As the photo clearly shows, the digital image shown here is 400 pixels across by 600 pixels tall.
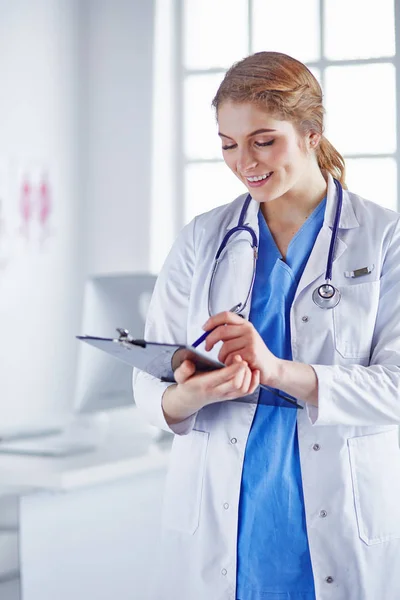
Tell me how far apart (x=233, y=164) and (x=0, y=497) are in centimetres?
138

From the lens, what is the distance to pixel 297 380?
1374mm

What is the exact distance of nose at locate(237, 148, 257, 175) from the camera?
145cm

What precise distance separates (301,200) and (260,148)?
17cm

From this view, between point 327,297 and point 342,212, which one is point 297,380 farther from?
point 342,212

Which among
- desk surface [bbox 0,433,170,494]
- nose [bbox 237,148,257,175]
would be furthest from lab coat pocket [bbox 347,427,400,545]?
desk surface [bbox 0,433,170,494]

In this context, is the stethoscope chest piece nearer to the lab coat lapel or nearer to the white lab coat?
the white lab coat

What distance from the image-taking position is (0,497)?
2418 mm

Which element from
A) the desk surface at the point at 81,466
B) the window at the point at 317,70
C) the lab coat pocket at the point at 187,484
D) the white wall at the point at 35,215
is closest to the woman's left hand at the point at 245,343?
the lab coat pocket at the point at 187,484

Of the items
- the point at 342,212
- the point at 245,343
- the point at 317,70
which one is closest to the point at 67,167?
the point at 317,70

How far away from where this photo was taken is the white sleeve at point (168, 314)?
5.05ft

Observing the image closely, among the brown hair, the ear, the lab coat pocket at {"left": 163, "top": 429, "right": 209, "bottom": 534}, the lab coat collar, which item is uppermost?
the brown hair

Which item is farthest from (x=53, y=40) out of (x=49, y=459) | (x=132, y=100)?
(x=49, y=459)

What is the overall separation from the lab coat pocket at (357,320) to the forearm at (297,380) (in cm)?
10

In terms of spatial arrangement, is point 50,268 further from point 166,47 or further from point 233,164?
point 233,164
